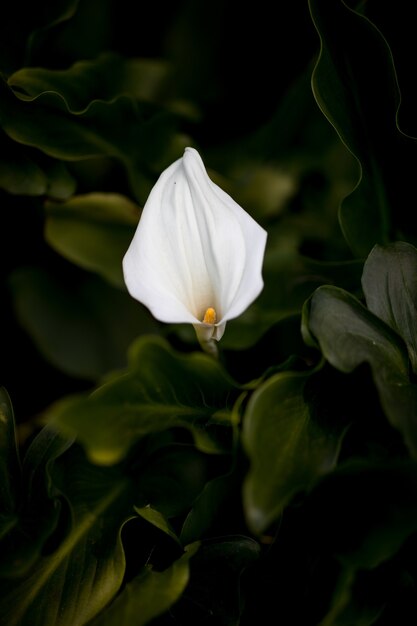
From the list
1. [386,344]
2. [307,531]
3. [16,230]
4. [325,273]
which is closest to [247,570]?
[307,531]

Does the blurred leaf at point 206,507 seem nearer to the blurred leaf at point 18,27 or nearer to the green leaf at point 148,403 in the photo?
the green leaf at point 148,403

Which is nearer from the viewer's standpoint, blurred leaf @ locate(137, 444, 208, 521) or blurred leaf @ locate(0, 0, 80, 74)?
blurred leaf @ locate(137, 444, 208, 521)

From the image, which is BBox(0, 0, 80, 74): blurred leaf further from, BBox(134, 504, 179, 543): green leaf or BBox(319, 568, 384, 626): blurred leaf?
BBox(319, 568, 384, 626): blurred leaf

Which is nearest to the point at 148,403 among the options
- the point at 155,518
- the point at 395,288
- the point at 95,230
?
the point at 155,518

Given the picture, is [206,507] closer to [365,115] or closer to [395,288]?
[395,288]

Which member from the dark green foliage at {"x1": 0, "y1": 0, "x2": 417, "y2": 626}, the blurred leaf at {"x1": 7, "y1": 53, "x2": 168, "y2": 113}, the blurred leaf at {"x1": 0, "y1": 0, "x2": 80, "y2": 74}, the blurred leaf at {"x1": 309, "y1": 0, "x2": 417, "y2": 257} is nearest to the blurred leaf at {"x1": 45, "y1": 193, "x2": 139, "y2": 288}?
the dark green foliage at {"x1": 0, "y1": 0, "x2": 417, "y2": 626}

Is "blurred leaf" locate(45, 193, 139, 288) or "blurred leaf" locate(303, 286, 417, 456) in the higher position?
"blurred leaf" locate(303, 286, 417, 456)

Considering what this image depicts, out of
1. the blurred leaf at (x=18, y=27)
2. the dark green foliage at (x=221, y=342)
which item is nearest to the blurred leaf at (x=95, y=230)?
the dark green foliage at (x=221, y=342)
